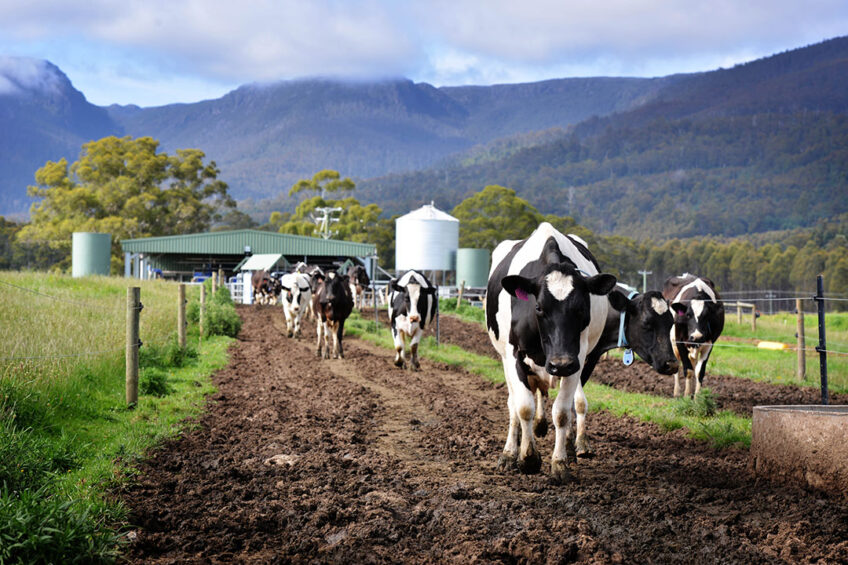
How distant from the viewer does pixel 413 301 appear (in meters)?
15.3

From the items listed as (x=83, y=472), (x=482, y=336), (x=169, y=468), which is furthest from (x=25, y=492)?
(x=482, y=336)

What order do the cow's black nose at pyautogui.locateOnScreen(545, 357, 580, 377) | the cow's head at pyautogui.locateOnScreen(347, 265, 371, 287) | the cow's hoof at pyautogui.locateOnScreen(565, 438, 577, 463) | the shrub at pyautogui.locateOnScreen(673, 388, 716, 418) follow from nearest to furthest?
the cow's black nose at pyautogui.locateOnScreen(545, 357, 580, 377) → the cow's hoof at pyautogui.locateOnScreen(565, 438, 577, 463) → the shrub at pyautogui.locateOnScreen(673, 388, 716, 418) → the cow's head at pyautogui.locateOnScreen(347, 265, 371, 287)

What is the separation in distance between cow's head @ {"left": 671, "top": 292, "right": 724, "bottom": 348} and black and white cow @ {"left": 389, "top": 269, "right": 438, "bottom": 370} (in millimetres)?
4789

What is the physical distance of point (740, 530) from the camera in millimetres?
5125

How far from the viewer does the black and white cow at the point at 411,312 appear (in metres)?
15.2

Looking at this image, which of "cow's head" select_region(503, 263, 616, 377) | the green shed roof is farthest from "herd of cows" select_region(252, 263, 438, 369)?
the green shed roof

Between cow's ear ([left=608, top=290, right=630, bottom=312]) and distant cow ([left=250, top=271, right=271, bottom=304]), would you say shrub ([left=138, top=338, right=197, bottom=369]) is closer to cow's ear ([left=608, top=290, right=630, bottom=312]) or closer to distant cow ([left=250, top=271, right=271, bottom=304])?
cow's ear ([left=608, top=290, right=630, bottom=312])

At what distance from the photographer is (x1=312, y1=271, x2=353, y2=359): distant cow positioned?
1681cm

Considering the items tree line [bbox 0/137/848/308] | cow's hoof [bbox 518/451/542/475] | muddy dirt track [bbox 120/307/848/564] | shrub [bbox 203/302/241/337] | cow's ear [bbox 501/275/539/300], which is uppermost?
tree line [bbox 0/137/848/308]

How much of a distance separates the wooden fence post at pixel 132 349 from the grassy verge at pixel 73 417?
0.48ft

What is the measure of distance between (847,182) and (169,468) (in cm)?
20221

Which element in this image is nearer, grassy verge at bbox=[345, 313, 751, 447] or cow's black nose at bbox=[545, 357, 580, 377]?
cow's black nose at bbox=[545, 357, 580, 377]

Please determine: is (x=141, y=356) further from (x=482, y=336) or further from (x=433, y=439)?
(x=482, y=336)

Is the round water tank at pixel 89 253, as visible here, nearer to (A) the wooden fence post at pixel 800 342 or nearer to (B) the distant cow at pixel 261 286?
(B) the distant cow at pixel 261 286
